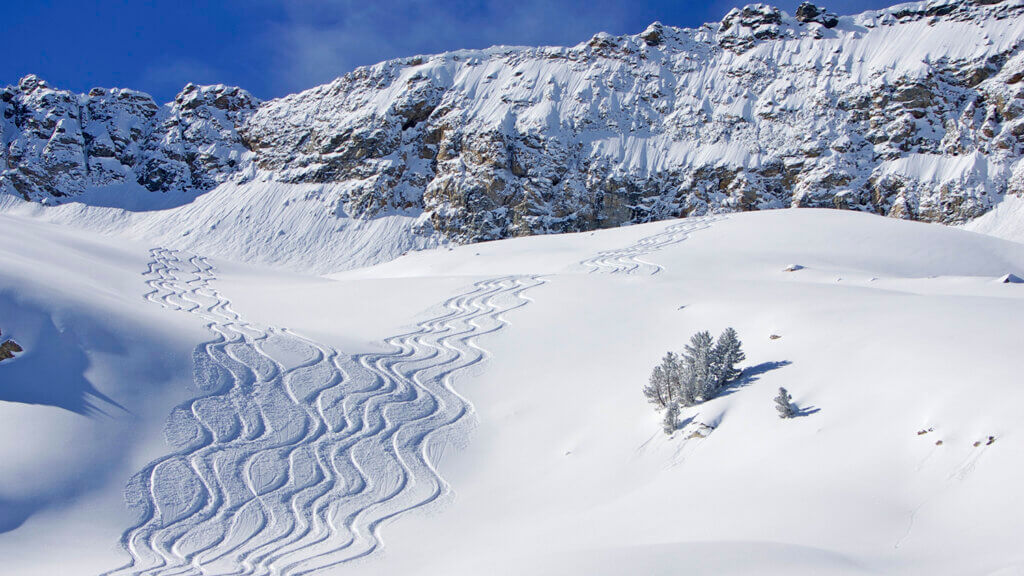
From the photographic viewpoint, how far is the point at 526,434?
10766mm

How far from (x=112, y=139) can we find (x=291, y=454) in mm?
65765

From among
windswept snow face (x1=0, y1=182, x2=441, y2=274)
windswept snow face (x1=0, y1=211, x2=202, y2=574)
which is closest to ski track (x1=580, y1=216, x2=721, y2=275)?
windswept snow face (x1=0, y1=211, x2=202, y2=574)

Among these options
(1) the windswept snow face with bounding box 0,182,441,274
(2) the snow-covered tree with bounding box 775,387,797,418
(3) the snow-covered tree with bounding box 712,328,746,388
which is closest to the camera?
(2) the snow-covered tree with bounding box 775,387,797,418

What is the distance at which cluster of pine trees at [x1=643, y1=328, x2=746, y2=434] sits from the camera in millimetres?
9703

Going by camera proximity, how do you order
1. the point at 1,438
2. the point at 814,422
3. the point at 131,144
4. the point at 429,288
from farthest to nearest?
the point at 131,144
the point at 429,288
the point at 1,438
the point at 814,422

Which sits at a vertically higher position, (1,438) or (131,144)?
(131,144)

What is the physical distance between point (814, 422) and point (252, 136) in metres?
66.9

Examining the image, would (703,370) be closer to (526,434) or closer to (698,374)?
(698,374)

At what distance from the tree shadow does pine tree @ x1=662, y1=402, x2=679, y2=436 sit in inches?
26.7

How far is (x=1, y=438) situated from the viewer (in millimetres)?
8867

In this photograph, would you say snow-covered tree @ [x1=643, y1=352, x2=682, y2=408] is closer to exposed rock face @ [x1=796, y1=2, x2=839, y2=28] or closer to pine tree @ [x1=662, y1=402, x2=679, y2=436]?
pine tree @ [x1=662, y1=402, x2=679, y2=436]

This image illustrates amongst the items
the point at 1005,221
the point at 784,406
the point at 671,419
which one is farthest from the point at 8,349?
the point at 1005,221

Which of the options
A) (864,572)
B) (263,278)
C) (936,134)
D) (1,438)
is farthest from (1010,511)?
(936,134)

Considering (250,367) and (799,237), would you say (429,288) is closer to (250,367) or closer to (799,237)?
(250,367)
